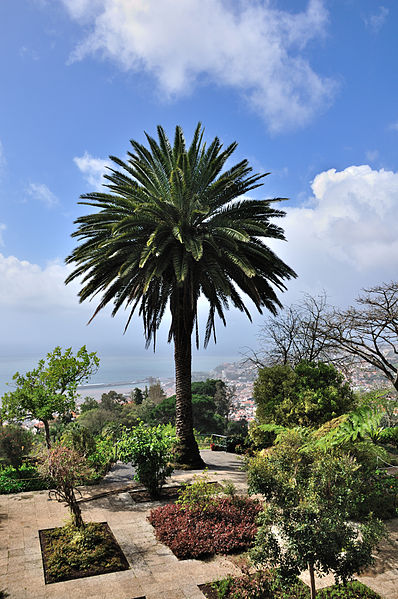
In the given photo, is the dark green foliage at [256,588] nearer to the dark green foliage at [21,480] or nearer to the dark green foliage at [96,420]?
Result: the dark green foliage at [21,480]

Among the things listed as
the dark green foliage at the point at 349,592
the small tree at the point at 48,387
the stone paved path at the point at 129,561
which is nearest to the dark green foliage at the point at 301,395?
the stone paved path at the point at 129,561

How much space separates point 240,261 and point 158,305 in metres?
3.95

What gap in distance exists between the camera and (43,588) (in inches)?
230

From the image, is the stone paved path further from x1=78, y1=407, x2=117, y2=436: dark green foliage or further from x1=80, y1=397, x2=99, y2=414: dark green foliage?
x1=80, y1=397, x2=99, y2=414: dark green foliage

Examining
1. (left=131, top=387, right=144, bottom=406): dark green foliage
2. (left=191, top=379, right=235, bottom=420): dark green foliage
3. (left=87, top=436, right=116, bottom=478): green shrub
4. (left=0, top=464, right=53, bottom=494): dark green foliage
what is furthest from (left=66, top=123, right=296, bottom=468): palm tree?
(left=131, top=387, right=144, bottom=406): dark green foliage

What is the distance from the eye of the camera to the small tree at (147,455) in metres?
9.90

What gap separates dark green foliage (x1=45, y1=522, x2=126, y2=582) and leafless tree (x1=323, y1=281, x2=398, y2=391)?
12.4 m

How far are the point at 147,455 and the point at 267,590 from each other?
16.1ft

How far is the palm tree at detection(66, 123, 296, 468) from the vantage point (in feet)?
→ 40.9

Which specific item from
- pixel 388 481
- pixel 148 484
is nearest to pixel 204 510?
pixel 148 484

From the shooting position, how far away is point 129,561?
6.73 m

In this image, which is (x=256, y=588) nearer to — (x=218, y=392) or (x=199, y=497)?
(x=199, y=497)

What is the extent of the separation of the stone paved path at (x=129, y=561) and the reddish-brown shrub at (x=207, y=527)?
0.69 ft

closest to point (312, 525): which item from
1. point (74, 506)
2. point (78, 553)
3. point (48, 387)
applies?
point (78, 553)
